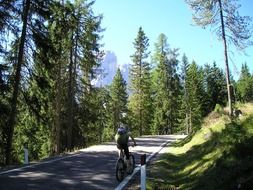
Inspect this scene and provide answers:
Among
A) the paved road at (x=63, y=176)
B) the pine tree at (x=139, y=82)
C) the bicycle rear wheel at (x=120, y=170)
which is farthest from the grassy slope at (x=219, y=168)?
the pine tree at (x=139, y=82)

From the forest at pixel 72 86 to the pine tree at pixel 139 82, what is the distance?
0.55ft

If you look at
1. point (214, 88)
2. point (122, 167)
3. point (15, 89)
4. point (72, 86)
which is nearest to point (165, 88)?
point (214, 88)

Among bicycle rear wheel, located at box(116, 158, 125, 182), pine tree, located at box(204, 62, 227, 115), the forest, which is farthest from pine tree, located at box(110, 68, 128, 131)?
bicycle rear wheel, located at box(116, 158, 125, 182)

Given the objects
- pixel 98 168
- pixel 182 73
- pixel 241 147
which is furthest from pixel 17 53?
pixel 182 73

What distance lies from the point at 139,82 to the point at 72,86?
29.6 m

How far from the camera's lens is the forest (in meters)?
24.2

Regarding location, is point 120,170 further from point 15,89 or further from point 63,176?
point 15,89

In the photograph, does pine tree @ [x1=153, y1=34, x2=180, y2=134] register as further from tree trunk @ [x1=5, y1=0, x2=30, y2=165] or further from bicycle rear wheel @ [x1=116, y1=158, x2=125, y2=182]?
bicycle rear wheel @ [x1=116, y1=158, x2=125, y2=182]

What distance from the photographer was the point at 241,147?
11188mm

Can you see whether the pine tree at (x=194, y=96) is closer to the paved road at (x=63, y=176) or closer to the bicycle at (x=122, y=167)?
the paved road at (x=63, y=176)

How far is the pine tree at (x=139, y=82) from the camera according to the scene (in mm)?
67188

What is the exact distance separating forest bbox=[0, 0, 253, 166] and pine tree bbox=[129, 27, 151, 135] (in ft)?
0.55

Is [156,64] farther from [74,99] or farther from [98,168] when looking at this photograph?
[98,168]

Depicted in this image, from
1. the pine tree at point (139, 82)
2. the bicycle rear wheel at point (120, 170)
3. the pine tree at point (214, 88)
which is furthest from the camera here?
the pine tree at point (214, 88)
